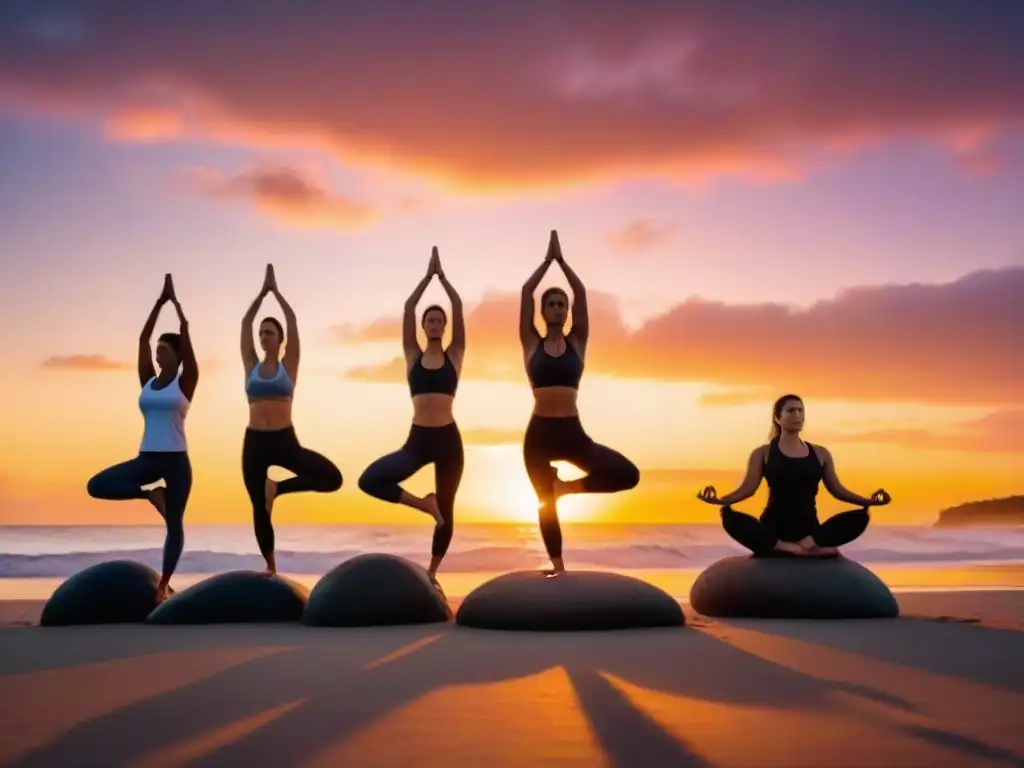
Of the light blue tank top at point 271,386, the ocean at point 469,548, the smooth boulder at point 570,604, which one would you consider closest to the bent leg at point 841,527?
the smooth boulder at point 570,604

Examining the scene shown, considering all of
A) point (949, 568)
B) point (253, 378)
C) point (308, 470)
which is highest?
point (253, 378)

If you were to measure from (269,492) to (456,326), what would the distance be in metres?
2.32

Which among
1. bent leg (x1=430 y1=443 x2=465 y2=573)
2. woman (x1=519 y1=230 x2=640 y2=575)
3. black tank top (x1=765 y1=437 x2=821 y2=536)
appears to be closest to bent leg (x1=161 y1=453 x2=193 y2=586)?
bent leg (x1=430 y1=443 x2=465 y2=573)

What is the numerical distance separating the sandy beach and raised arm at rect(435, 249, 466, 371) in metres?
2.66

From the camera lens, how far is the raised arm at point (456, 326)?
1002cm

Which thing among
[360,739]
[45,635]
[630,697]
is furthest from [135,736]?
[45,635]

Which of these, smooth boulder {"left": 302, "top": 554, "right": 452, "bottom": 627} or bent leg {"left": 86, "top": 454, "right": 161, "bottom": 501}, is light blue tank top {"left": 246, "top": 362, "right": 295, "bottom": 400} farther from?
smooth boulder {"left": 302, "top": 554, "right": 452, "bottom": 627}

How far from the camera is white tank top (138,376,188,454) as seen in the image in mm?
9734

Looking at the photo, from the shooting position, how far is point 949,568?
20750 mm

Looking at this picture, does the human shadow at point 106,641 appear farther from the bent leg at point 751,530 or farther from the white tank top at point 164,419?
the bent leg at point 751,530

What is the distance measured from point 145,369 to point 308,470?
184 centimetres

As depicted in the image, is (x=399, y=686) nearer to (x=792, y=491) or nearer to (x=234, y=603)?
(x=234, y=603)

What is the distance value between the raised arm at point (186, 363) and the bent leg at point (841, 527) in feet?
19.8

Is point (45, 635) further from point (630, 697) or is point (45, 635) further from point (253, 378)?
point (630, 697)
